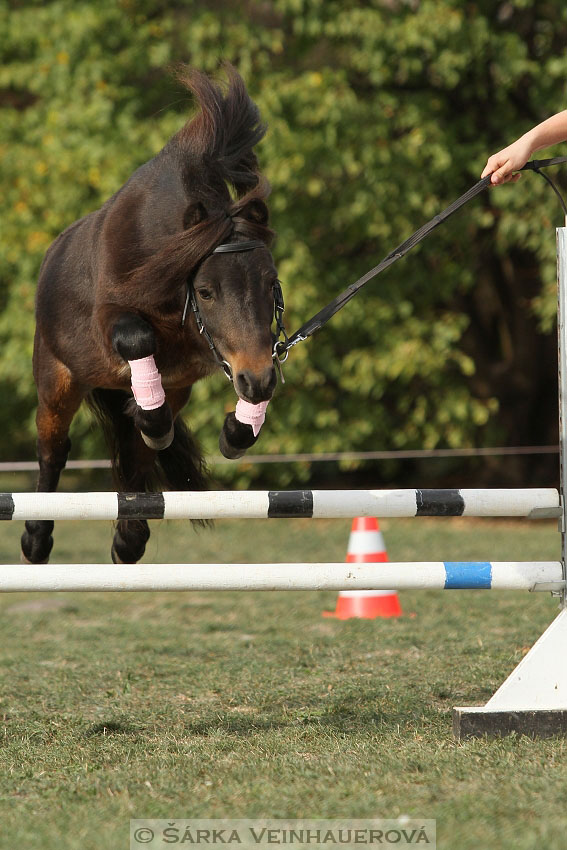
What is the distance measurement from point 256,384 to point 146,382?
19.1 inches

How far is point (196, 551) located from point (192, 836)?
Result: 22.3ft

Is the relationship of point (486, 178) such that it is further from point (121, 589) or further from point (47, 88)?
point (47, 88)

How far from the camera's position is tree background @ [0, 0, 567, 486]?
10711mm

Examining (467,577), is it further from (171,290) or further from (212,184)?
(212,184)

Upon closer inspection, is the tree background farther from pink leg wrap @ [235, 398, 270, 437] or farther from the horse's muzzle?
the horse's muzzle

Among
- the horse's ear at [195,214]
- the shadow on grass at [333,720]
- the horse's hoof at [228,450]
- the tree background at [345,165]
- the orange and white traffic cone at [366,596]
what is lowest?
the shadow on grass at [333,720]

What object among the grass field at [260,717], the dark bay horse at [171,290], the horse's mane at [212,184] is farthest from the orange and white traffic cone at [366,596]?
the horse's mane at [212,184]

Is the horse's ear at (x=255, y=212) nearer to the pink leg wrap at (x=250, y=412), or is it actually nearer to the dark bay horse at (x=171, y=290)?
the dark bay horse at (x=171, y=290)

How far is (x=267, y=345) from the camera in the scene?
10.4 feet

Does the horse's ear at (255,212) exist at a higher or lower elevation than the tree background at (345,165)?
lower

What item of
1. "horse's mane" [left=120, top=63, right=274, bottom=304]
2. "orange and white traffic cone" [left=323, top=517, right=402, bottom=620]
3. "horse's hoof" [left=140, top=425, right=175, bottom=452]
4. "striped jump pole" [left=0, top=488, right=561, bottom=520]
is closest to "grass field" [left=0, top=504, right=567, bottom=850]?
"orange and white traffic cone" [left=323, top=517, right=402, bottom=620]

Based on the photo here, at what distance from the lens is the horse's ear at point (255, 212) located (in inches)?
135

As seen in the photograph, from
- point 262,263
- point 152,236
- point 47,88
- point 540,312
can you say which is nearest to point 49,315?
point 152,236

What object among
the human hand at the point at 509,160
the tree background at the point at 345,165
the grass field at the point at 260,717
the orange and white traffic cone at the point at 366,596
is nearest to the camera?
the grass field at the point at 260,717
